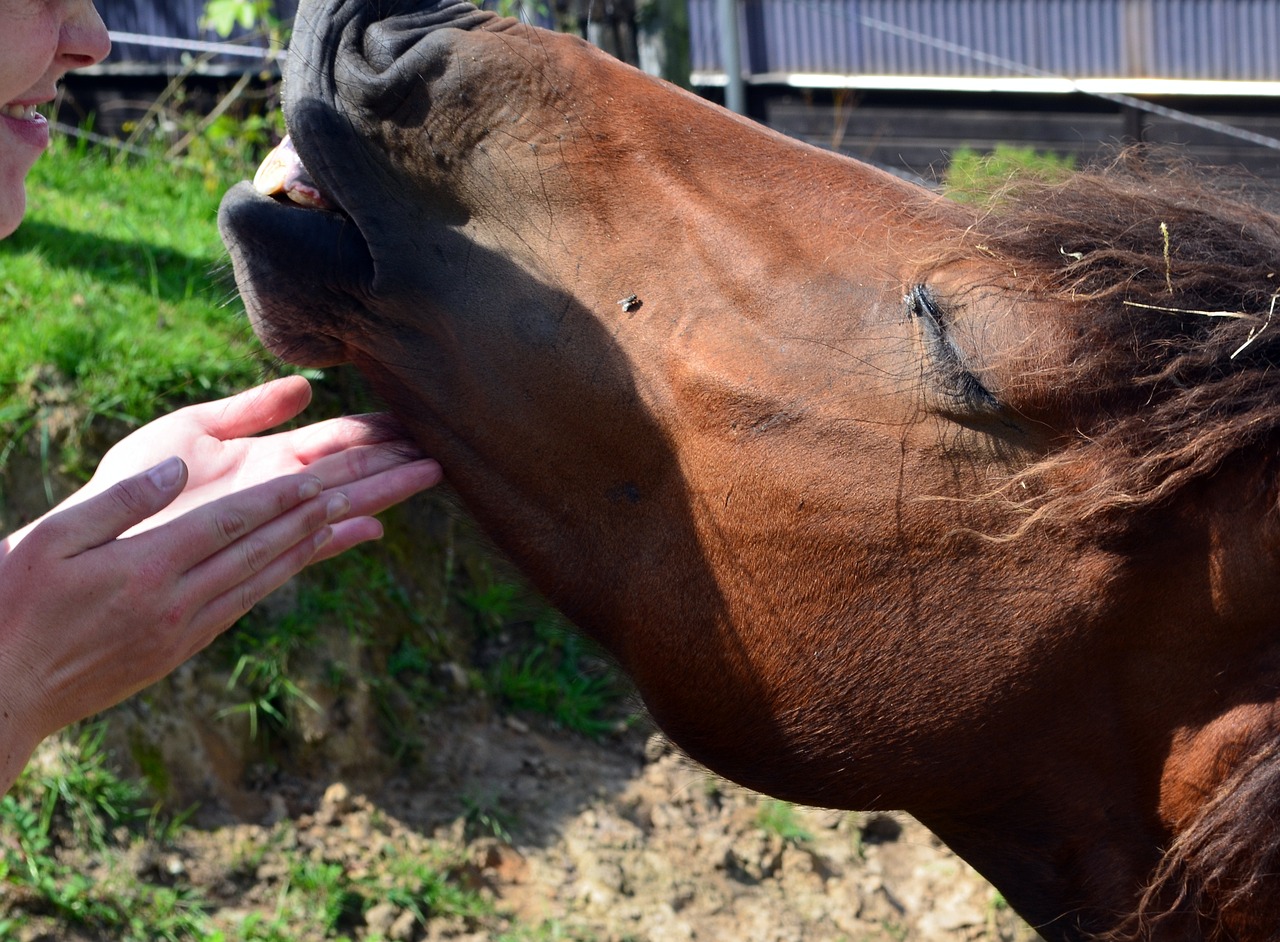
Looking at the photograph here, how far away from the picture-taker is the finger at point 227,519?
6.18 feet

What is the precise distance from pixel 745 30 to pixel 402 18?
23.0 feet

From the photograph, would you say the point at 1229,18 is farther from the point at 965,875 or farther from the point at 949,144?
the point at 965,875

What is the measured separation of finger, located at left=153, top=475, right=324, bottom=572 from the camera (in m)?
1.88

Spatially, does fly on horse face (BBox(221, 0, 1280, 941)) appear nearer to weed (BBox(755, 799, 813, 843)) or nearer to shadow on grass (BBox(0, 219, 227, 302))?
weed (BBox(755, 799, 813, 843))

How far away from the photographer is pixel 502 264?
6.88ft

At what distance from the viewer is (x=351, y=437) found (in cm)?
232

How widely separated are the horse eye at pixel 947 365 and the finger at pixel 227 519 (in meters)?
1.00

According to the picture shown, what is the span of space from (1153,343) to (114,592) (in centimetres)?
160

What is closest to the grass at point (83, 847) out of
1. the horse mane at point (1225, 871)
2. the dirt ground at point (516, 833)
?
the dirt ground at point (516, 833)

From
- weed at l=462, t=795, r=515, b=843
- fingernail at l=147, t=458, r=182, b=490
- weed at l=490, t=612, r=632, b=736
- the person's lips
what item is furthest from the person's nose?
weed at l=490, t=612, r=632, b=736

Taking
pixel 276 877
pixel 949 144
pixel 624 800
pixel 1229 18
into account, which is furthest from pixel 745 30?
pixel 276 877

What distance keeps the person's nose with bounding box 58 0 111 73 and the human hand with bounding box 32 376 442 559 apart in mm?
655

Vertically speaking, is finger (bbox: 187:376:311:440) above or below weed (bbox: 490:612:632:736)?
above

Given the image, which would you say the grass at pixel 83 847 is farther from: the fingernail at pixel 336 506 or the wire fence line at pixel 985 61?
the wire fence line at pixel 985 61
